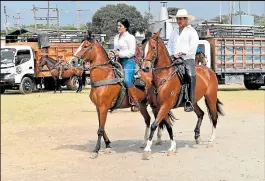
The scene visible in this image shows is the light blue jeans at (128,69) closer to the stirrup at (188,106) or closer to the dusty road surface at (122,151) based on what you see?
the stirrup at (188,106)

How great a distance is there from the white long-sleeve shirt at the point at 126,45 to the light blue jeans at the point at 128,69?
5.4 inches

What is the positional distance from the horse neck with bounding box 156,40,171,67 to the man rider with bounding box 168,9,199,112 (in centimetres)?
22

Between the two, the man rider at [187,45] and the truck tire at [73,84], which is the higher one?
the man rider at [187,45]

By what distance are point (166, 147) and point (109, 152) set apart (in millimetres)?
1305

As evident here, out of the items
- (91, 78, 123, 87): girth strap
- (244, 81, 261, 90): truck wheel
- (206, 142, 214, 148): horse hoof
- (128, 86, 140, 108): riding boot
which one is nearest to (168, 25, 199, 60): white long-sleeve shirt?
(128, 86, 140, 108): riding boot

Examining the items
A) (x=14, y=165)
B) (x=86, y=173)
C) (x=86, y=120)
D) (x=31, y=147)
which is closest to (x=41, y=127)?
(x=86, y=120)

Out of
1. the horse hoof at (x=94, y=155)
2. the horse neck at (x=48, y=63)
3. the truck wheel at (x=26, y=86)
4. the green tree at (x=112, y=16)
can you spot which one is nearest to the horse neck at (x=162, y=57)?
the horse hoof at (x=94, y=155)

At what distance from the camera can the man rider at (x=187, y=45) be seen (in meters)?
8.81

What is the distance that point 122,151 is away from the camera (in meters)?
9.12

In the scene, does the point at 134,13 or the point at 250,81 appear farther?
the point at 134,13

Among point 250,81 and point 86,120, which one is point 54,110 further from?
point 250,81

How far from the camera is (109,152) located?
891cm

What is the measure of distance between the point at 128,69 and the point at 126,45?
1.53ft

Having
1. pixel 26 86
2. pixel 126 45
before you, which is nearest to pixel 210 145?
pixel 126 45
